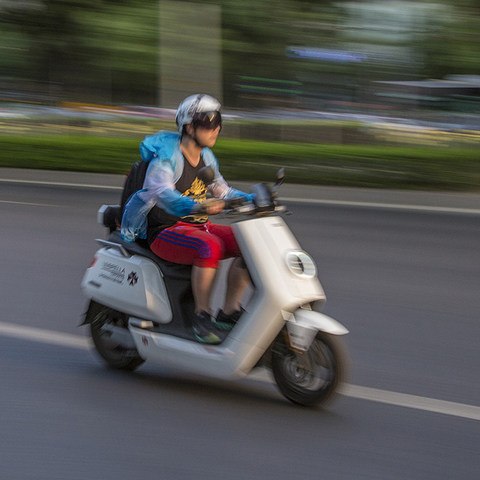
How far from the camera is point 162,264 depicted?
5.09 m

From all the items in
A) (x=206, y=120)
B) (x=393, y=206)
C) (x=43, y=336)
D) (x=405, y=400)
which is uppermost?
(x=206, y=120)

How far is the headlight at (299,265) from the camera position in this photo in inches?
185

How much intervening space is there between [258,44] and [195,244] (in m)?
18.9

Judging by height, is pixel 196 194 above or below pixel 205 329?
above

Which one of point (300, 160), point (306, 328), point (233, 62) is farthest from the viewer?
point (233, 62)

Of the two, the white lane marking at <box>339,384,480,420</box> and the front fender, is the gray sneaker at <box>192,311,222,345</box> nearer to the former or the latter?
the front fender

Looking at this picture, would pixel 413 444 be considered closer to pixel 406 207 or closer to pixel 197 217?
pixel 197 217

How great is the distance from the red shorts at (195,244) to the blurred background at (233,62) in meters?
13.6

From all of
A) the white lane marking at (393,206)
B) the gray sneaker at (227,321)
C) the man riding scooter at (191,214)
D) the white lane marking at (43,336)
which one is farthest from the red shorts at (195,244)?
the white lane marking at (393,206)

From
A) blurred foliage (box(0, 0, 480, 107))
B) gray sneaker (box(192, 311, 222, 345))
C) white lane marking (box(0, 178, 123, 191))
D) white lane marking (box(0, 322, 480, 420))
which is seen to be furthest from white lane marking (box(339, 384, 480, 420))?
blurred foliage (box(0, 0, 480, 107))

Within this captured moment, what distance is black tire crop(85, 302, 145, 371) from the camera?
17.6ft

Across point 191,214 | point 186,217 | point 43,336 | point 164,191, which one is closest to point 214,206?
point 191,214

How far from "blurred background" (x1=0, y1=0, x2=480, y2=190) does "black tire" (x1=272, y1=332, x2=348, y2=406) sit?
13891 mm

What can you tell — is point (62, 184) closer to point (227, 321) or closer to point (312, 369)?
point (227, 321)
